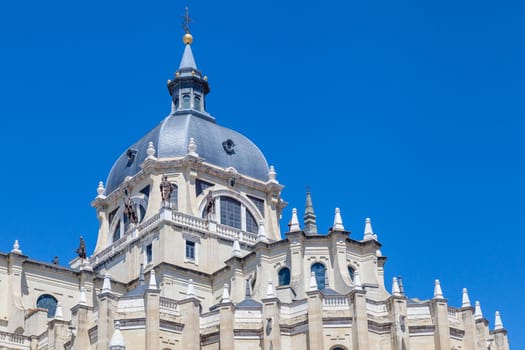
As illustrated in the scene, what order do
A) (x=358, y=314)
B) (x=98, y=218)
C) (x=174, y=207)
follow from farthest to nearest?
(x=98, y=218) → (x=174, y=207) → (x=358, y=314)

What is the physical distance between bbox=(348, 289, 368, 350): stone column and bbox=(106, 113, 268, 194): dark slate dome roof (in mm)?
23061

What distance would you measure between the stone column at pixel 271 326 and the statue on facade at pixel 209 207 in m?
17.5

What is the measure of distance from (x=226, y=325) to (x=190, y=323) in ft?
7.68

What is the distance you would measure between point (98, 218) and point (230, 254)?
44.1 feet

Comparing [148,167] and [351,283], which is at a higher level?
[148,167]

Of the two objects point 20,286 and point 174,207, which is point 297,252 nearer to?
point 174,207

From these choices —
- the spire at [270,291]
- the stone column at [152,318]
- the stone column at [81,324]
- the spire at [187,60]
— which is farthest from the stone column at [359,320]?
the spire at [187,60]

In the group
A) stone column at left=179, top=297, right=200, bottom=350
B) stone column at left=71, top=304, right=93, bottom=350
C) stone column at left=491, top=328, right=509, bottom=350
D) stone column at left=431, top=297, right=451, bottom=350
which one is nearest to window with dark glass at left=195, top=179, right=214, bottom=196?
stone column at left=179, top=297, right=200, bottom=350

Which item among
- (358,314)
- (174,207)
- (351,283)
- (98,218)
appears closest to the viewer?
(358,314)

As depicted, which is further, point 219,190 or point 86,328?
point 219,190

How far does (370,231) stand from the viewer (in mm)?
81938

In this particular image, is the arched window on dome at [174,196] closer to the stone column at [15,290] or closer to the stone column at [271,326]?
the stone column at [15,290]

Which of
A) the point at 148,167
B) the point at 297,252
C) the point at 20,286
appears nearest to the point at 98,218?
the point at 148,167

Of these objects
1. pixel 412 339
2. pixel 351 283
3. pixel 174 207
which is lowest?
pixel 412 339
